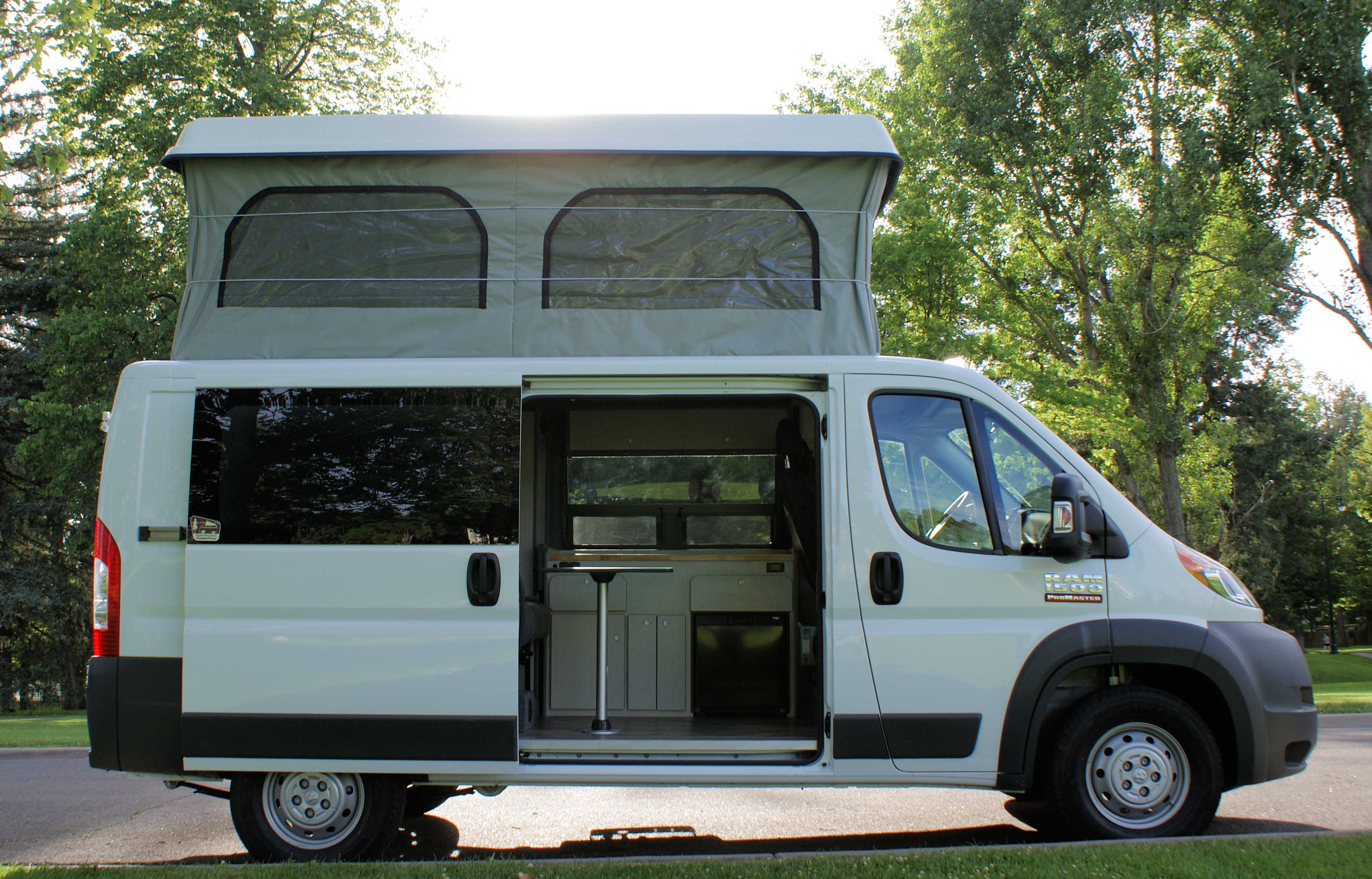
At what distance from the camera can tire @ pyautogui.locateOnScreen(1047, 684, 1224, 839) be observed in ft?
14.3

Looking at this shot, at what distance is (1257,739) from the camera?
4.33 metres

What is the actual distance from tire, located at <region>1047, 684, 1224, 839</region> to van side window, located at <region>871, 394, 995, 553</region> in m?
0.94

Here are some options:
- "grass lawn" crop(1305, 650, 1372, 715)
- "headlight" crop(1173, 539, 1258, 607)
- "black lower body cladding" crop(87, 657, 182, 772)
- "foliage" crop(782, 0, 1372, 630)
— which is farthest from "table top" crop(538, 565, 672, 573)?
"foliage" crop(782, 0, 1372, 630)

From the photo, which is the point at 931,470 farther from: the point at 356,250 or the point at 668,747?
the point at 356,250

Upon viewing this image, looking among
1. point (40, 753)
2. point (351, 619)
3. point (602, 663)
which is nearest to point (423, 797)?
point (602, 663)

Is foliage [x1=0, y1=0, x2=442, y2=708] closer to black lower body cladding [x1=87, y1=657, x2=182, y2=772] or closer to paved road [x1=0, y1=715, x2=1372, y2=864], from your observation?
paved road [x1=0, y1=715, x2=1372, y2=864]

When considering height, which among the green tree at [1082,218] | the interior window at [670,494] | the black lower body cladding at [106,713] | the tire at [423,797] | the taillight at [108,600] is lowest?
the tire at [423,797]

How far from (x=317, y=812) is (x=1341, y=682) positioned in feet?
103

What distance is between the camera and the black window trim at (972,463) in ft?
14.6

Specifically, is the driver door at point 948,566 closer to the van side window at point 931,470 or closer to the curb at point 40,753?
the van side window at point 931,470

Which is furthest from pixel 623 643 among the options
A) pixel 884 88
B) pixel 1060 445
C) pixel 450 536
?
pixel 884 88

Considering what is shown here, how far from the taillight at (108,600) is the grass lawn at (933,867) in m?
0.96

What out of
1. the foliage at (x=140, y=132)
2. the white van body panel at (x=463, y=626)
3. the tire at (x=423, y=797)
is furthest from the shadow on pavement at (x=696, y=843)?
the foliage at (x=140, y=132)

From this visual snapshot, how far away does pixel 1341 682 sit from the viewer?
90.8ft
